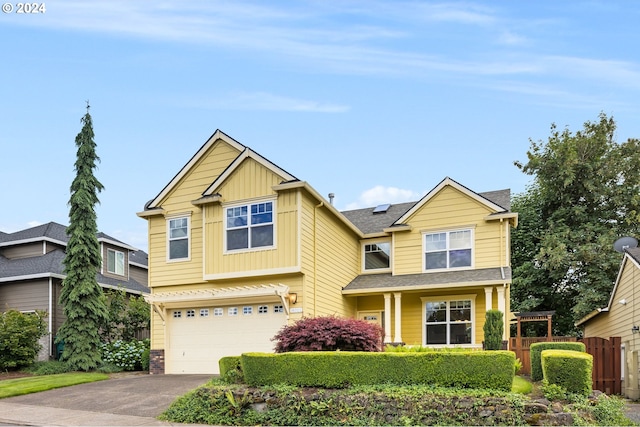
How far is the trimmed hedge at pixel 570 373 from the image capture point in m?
11.9

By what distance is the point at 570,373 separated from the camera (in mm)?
11969

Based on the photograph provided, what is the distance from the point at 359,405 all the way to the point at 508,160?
2425 cm

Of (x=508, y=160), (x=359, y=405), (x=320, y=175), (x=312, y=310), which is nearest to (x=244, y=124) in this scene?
(x=320, y=175)

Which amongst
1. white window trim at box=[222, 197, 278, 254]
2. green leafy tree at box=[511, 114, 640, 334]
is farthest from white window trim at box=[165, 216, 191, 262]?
green leafy tree at box=[511, 114, 640, 334]

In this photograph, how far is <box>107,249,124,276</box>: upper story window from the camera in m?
29.7

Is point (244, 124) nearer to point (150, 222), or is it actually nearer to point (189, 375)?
point (150, 222)

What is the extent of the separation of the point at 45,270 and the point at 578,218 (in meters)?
25.0

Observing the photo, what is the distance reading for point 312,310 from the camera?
19.4 meters

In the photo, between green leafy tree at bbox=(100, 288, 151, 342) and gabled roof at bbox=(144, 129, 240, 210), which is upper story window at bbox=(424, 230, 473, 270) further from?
green leafy tree at bbox=(100, 288, 151, 342)

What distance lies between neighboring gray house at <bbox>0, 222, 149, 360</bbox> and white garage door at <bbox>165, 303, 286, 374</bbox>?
7017mm

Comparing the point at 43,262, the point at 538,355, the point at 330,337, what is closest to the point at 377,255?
the point at 538,355

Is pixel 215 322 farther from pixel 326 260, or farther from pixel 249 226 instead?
pixel 326 260

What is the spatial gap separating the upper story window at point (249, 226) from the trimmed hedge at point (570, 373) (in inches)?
383

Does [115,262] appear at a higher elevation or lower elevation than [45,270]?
higher
